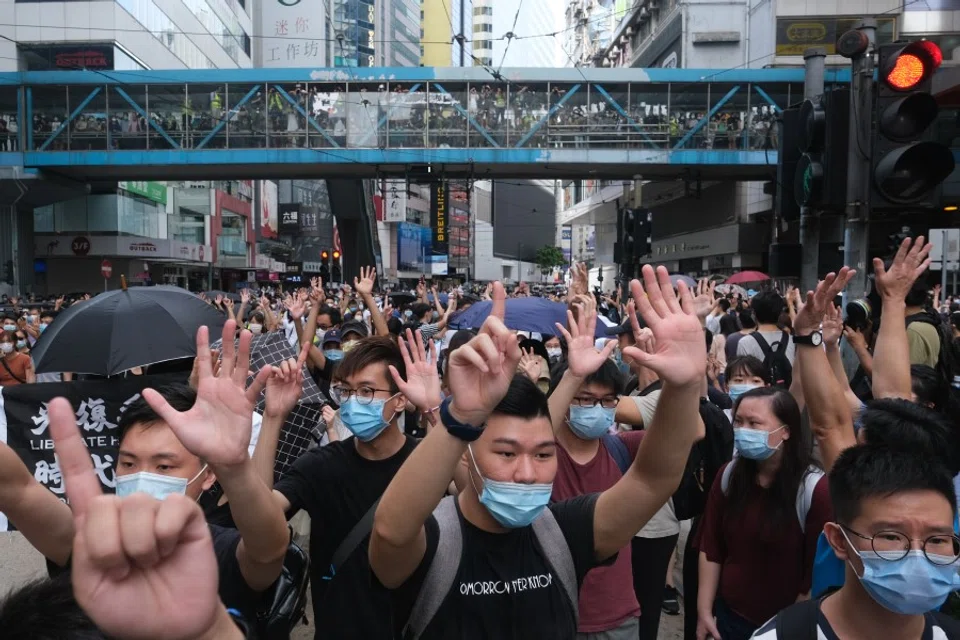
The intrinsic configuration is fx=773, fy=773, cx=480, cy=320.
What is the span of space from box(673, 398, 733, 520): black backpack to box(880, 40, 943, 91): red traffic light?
2.04 metres

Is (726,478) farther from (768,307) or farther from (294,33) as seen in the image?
(294,33)

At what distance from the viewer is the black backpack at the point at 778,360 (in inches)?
232

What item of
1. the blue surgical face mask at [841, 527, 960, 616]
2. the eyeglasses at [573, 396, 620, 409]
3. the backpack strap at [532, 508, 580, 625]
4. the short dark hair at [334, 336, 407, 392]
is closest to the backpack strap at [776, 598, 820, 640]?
the blue surgical face mask at [841, 527, 960, 616]

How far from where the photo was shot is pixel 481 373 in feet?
6.46

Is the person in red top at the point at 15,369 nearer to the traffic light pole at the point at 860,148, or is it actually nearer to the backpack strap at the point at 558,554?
the backpack strap at the point at 558,554

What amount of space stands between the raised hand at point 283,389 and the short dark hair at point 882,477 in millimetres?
1993

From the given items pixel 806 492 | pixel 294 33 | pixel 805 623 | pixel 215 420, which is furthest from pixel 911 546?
pixel 294 33

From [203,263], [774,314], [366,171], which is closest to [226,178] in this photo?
[366,171]

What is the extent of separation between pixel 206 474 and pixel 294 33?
64662mm

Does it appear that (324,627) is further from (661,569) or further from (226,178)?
(226,178)

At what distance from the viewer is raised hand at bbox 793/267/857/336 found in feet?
9.85

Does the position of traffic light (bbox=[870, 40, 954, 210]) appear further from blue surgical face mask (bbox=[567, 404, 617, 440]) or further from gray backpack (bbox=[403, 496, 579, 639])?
gray backpack (bbox=[403, 496, 579, 639])

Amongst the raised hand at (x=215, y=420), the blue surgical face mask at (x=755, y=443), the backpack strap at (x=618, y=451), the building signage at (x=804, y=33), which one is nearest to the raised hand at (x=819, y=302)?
the blue surgical face mask at (x=755, y=443)

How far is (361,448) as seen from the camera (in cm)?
325
